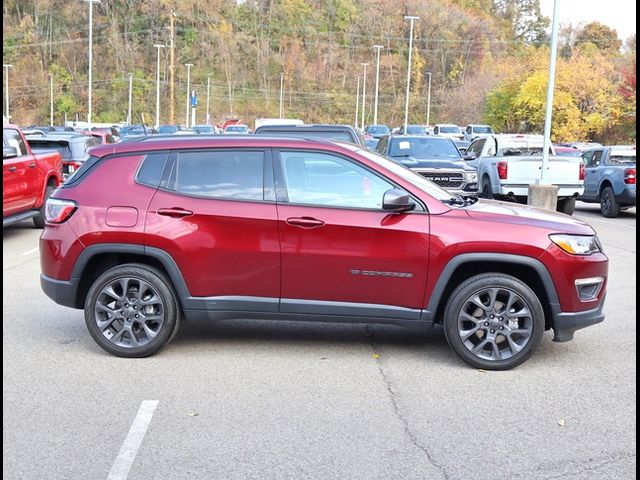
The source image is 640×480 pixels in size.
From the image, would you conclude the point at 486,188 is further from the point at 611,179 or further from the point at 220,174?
the point at 220,174

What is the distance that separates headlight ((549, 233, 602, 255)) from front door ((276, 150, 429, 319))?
100 centimetres

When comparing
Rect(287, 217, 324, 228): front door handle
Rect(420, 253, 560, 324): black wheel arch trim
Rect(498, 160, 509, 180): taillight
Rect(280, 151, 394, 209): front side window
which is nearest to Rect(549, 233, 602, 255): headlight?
Rect(420, 253, 560, 324): black wheel arch trim

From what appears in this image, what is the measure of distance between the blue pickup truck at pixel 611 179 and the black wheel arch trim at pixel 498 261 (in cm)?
1242

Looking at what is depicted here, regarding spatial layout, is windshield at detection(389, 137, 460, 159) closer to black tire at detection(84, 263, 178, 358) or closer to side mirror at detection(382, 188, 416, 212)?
side mirror at detection(382, 188, 416, 212)

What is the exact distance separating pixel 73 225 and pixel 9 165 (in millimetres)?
7031

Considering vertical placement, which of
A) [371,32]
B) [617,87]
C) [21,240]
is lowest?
[21,240]

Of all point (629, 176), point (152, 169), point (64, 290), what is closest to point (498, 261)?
point (152, 169)

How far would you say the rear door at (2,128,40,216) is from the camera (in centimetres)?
1266

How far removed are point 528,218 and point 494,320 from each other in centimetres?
85

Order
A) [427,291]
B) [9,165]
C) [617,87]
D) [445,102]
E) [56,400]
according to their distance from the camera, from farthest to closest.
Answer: [445,102]
[617,87]
[9,165]
[427,291]
[56,400]

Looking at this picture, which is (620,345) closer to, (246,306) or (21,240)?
(246,306)

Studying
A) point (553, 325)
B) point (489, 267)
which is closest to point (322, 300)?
point (489, 267)

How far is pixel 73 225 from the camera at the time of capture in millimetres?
6477

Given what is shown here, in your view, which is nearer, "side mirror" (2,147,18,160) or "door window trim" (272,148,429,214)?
"door window trim" (272,148,429,214)
